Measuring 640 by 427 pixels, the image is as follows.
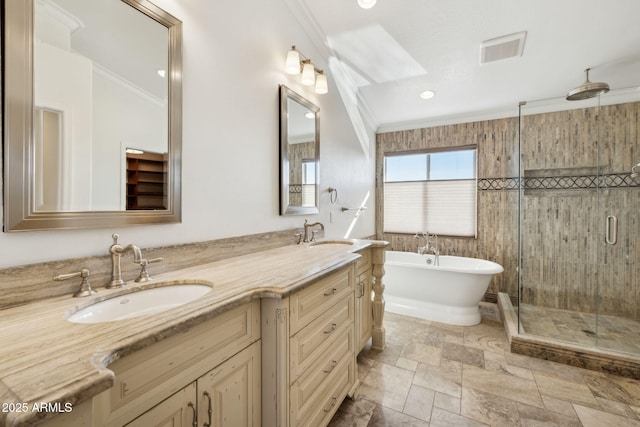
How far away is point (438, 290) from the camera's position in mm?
2949

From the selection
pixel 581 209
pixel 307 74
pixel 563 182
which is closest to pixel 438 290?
pixel 581 209

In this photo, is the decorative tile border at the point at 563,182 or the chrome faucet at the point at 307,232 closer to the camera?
the chrome faucet at the point at 307,232

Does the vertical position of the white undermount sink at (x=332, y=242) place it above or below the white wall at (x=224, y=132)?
below

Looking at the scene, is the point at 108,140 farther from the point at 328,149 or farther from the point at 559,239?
the point at 559,239

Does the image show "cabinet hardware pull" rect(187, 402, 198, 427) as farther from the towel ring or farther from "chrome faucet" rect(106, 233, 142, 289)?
the towel ring

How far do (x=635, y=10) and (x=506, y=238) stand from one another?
2.36 meters

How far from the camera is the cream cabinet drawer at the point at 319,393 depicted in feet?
3.82

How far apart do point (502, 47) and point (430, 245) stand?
2.42 metres

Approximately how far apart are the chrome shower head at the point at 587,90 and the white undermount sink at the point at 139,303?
3.51 meters

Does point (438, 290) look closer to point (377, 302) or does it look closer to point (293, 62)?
point (377, 302)

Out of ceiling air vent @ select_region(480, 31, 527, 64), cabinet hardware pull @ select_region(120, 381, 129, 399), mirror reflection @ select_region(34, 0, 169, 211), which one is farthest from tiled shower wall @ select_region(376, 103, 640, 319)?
cabinet hardware pull @ select_region(120, 381, 129, 399)

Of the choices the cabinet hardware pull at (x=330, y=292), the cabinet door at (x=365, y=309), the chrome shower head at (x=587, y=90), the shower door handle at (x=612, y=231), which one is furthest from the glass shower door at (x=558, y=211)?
the cabinet hardware pull at (x=330, y=292)

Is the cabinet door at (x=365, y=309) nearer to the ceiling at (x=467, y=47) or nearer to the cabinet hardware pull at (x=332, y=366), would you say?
the cabinet hardware pull at (x=332, y=366)

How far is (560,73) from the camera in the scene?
2.64 m
